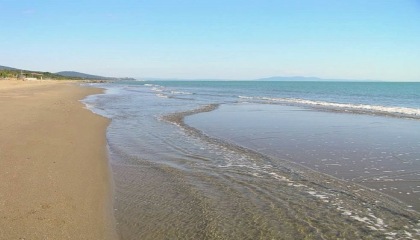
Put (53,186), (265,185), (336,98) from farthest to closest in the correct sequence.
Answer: (336,98), (265,185), (53,186)

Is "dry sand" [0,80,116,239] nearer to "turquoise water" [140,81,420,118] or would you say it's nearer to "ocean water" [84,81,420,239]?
"ocean water" [84,81,420,239]

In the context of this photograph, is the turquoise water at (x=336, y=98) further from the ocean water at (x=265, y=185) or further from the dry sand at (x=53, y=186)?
the dry sand at (x=53, y=186)

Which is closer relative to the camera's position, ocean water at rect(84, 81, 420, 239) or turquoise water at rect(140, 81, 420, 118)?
ocean water at rect(84, 81, 420, 239)

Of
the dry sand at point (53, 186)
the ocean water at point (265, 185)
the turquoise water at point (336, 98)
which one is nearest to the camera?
the dry sand at point (53, 186)

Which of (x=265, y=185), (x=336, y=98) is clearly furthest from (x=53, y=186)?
(x=336, y=98)

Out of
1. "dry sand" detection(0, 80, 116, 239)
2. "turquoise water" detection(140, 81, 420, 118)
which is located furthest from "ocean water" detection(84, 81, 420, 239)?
"turquoise water" detection(140, 81, 420, 118)

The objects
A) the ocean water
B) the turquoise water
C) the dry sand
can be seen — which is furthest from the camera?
the turquoise water

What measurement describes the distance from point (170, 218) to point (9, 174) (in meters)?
4.00

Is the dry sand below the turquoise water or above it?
below

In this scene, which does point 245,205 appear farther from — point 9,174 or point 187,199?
point 9,174

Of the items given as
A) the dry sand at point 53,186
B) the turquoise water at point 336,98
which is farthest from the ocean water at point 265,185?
the turquoise water at point 336,98

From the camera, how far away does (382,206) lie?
6586 millimetres

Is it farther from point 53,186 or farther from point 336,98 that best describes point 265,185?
point 336,98

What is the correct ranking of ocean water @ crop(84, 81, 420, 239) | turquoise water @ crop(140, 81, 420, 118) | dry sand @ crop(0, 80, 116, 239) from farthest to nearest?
turquoise water @ crop(140, 81, 420, 118) → ocean water @ crop(84, 81, 420, 239) → dry sand @ crop(0, 80, 116, 239)
